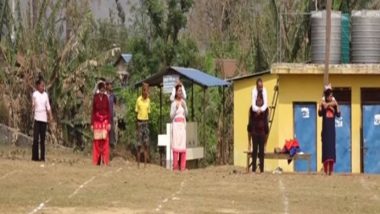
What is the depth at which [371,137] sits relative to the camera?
2898cm

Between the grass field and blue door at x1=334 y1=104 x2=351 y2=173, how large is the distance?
7991 mm

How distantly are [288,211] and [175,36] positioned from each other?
24283 millimetres

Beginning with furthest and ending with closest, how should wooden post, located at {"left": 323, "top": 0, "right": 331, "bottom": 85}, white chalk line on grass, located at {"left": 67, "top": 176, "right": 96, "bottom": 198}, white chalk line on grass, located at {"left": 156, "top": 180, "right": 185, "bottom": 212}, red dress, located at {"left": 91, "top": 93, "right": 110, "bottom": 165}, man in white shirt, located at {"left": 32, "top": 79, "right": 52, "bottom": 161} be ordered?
wooden post, located at {"left": 323, "top": 0, "right": 331, "bottom": 85} → man in white shirt, located at {"left": 32, "top": 79, "right": 52, "bottom": 161} → red dress, located at {"left": 91, "top": 93, "right": 110, "bottom": 165} → white chalk line on grass, located at {"left": 67, "top": 176, "right": 96, "bottom": 198} → white chalk line on grass, located at {"left": 156, "top": 180, "right": 185, "bottom": 212}

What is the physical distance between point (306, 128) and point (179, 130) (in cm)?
700

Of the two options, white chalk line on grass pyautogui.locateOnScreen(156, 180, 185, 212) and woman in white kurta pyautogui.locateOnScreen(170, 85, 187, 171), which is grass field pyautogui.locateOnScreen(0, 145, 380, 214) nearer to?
white chalk line on grass pyautogui.locateOnScreen(156, 180, 185, 212)

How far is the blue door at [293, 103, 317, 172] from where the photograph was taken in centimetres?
2878

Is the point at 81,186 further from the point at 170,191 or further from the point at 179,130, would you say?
the point at 179,130

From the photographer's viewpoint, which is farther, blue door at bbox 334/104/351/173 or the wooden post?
blue door at bbox 334/104/351/173

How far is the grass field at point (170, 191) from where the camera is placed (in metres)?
14.7

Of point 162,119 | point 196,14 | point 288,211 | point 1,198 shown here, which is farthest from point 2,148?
point 196,14

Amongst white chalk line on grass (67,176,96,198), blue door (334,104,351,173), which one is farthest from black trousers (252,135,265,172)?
blue door (334,104,351,173)

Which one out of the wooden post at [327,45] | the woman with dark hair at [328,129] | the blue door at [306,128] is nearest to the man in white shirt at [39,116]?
the woman with dark hair at [328,129]

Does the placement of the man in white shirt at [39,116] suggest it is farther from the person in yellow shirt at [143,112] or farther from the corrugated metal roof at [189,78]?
the corrugated metal roof at [189,78]

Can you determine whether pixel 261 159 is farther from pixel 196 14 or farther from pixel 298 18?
pixel 196 14
